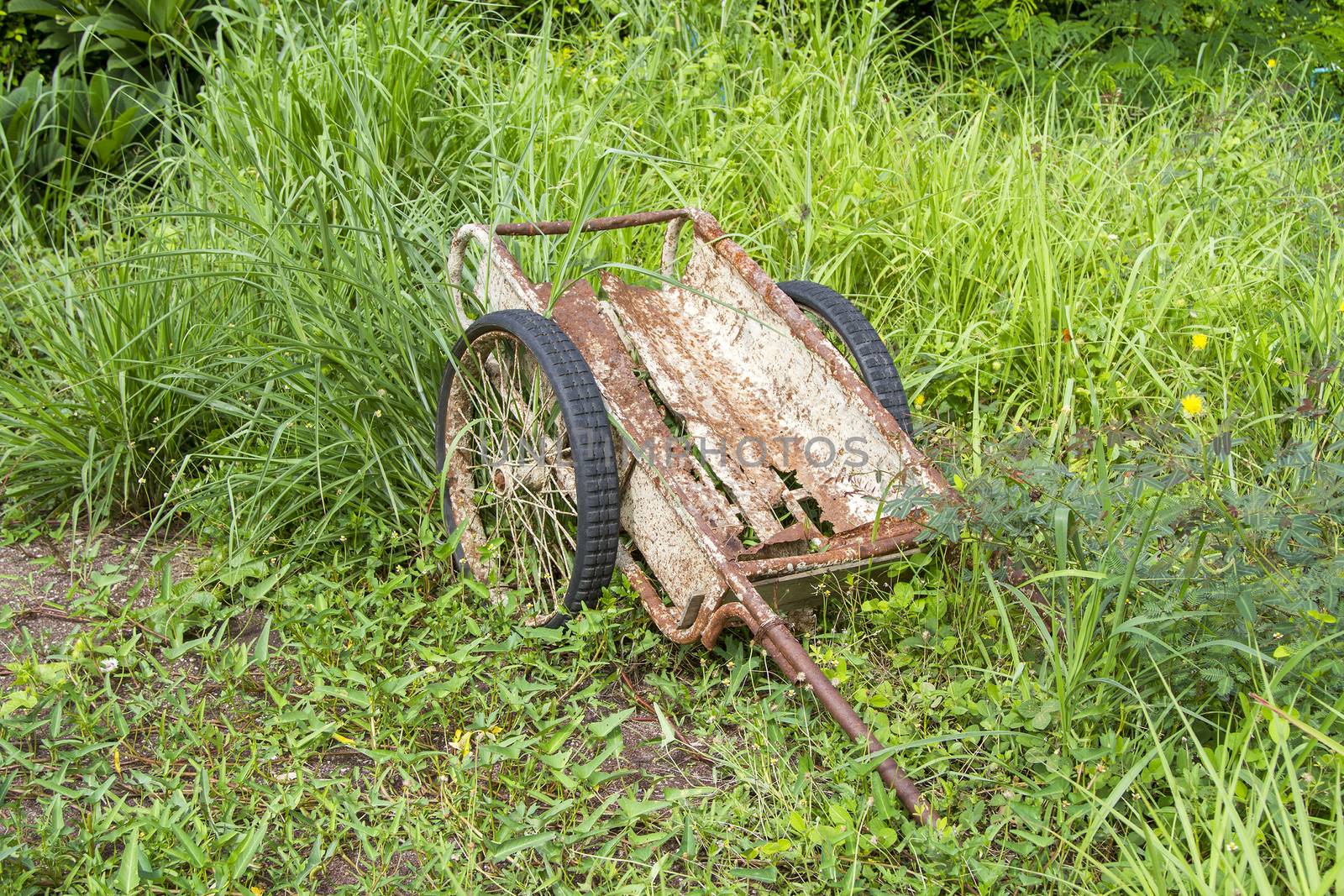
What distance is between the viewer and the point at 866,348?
283 centimetres

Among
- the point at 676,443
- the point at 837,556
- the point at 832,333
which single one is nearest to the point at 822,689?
the point at 837,556

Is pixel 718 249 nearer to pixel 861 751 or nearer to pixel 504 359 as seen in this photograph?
pixel 504 359

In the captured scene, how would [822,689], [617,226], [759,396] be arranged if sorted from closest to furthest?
[822,689]
[759,396]
[617,226]

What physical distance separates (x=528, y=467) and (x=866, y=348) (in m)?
0.91

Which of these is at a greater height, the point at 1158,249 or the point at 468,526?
the point at 1158,249

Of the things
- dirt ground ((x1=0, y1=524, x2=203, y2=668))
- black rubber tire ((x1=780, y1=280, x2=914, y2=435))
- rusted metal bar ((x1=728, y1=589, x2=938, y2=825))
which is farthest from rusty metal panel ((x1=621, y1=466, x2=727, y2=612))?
dirt ground ((x1=0, y1=524, x2=203, y2=668))

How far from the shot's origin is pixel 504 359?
9.51 feet

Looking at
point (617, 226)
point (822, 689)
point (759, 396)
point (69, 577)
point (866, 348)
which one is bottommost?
point (69, 577)

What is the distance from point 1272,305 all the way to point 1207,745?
1.98 metres

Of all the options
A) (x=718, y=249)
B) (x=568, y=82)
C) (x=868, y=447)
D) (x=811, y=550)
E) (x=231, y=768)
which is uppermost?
(x=568, y=82)

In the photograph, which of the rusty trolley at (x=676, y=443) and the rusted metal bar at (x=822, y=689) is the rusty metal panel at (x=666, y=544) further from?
the rusted metal bar at (x=822, y=689)

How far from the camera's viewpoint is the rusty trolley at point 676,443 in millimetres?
2393

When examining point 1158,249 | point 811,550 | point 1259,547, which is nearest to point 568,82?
point 1158,249

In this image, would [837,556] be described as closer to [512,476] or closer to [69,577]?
[512,476]
